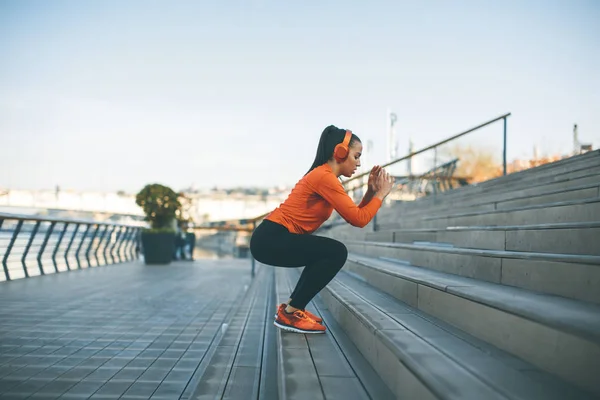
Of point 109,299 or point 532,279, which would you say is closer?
point 532,279

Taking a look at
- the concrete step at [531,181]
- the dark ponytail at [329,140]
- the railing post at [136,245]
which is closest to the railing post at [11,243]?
the railing post at [136,245]

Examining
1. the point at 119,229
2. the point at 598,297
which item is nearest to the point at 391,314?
the point at 598,297

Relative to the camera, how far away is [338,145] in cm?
264

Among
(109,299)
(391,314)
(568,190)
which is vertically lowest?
(109,299)

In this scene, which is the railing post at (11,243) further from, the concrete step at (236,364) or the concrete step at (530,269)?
the concrete step at (530,269)

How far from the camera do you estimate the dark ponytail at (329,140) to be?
2.66 m

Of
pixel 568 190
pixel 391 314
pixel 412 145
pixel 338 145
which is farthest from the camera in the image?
pixel 412 145

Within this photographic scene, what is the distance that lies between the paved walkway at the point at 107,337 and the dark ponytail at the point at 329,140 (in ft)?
4.89

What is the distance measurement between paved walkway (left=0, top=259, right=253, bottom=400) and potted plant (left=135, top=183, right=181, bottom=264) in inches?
170

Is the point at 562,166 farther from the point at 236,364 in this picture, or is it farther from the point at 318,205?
the point at 236,364

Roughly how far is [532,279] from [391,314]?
740 mm

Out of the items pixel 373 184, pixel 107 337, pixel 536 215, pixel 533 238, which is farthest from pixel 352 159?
pixel 107 337

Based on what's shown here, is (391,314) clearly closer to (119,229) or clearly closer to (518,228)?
(518,228)

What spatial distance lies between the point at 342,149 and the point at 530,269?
1199 mm
